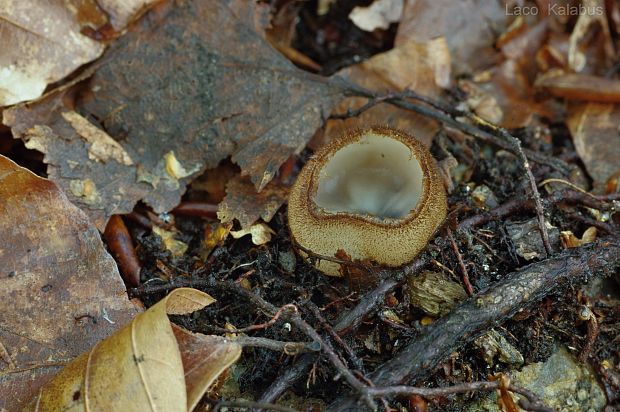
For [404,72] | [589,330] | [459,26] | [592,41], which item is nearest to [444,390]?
[589,330]

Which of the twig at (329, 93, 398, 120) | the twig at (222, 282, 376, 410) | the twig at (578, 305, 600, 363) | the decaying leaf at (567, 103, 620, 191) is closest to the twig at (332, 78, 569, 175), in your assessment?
the twig at (329, 93, 398, 120)

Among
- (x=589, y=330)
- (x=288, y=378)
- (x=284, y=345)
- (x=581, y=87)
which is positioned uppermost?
(x=581, y=87)

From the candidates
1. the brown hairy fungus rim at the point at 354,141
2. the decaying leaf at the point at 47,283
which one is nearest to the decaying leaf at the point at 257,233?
the brown hairy fungus rim at the point at 354,141

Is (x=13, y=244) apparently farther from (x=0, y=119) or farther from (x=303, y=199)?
(x=303, y=199)

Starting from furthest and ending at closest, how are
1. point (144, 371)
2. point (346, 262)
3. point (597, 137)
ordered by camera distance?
point (597, 137) < point (346, 262) < point (144, 371)

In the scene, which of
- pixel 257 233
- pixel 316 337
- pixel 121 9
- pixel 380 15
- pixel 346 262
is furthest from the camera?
pixel 380 15

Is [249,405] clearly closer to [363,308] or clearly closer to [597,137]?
[363,308]

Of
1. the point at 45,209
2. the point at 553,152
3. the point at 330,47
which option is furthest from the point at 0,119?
the point at 553,152
